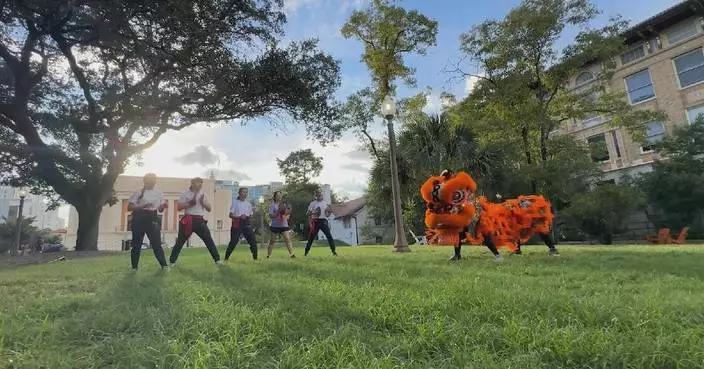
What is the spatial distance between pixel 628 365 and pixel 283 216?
29.1ft

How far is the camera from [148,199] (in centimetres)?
729

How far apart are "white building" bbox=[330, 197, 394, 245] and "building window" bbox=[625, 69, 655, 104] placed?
19.8m

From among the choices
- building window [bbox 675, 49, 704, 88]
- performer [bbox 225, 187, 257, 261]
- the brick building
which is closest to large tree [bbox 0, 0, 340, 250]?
performer [bbox 225, 187, 257, 261]

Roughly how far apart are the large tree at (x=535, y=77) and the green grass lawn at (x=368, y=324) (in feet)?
51.1

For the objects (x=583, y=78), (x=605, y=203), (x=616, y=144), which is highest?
(x=583, y=78)

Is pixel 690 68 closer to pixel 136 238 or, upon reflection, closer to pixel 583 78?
pixel 583 78

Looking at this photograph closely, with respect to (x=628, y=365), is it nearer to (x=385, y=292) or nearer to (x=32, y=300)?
(x=385, y=292)

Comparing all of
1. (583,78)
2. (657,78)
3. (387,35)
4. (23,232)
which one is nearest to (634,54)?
(657,78)

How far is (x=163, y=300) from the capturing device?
406 cm

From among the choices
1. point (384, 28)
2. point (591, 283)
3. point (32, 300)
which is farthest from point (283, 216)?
point (384, 28)

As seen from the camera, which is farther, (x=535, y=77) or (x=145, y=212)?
(x=535, y=77)

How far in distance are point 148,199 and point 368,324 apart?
216 inches

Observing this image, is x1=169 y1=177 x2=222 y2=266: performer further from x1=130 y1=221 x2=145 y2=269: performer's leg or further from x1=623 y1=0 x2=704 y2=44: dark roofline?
x1=623 y1=0 x2=704 y2=44: dark roofline

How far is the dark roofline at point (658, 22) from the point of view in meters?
26.1
